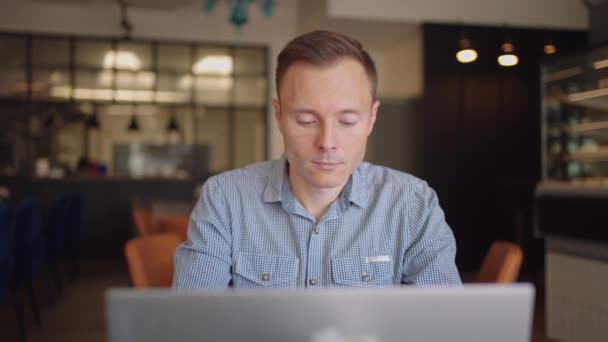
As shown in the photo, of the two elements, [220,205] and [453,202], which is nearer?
[220,205]

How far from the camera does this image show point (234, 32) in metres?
9.41

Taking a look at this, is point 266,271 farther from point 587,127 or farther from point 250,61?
point 250,61

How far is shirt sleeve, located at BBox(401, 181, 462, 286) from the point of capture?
1.38 meters

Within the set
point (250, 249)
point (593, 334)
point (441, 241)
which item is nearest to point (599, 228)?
point (593, 334)

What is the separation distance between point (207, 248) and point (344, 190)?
1.14 ft

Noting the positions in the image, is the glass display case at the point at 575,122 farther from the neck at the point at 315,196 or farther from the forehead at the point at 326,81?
the forehead at the point at 326,81

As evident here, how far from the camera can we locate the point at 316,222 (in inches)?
56.8

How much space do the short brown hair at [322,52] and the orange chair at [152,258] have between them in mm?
806

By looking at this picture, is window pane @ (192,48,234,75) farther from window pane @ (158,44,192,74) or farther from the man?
the man

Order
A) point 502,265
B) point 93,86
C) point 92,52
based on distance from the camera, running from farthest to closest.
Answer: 1. point 93,86
2. point 92,52
3. point 502,265

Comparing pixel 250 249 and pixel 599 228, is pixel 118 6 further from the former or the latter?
pixel 250 249

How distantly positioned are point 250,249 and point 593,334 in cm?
283

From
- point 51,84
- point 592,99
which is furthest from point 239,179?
point 51,84

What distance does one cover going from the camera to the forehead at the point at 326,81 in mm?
1237
